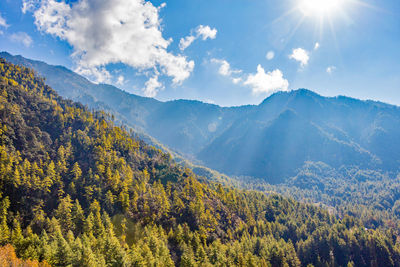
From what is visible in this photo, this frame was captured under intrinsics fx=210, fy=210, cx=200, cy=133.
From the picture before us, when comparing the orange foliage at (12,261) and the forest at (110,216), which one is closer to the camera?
the orange foliage at (12,261)

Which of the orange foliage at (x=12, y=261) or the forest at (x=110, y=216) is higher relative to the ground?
the forest at (x=110, y=216)

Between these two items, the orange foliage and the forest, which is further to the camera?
the forest

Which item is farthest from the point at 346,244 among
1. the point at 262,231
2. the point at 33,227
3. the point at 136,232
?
the point at 33,227

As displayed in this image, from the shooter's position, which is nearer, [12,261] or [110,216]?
[12,261]

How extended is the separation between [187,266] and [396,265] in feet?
551

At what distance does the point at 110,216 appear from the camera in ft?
361

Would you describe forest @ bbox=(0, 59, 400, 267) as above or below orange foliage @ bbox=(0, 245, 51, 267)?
above

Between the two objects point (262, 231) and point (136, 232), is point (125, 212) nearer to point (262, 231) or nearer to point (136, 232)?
point (136, 232)

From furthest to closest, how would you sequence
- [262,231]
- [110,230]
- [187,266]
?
[262,231] < [110,230] < [187,266]

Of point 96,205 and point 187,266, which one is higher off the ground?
point 96,205

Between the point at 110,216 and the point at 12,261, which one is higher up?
the point at 110,216

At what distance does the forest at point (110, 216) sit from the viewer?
242 feet

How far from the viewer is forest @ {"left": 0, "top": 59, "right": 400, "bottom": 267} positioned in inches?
2899

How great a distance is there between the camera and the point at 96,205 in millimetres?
103688
